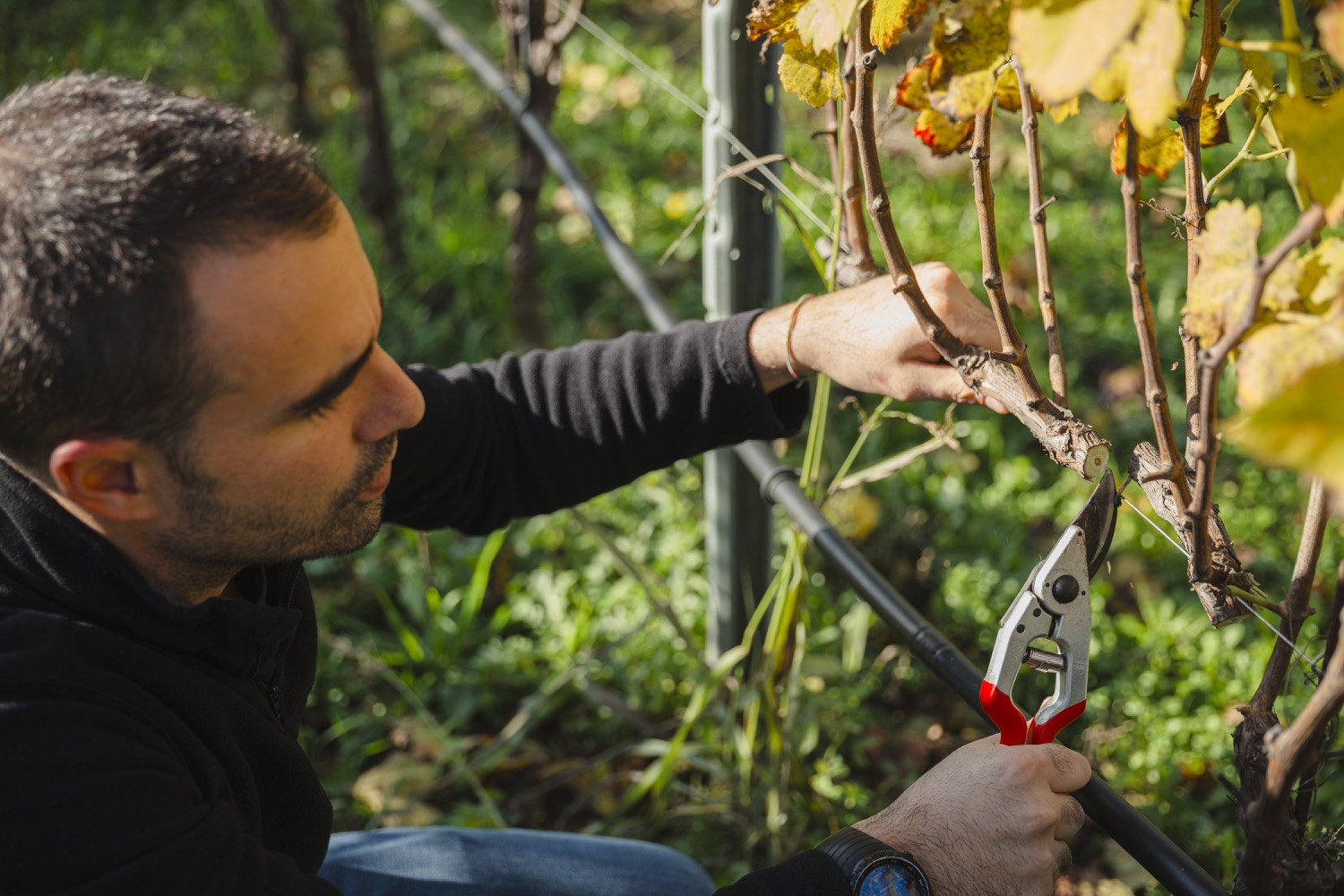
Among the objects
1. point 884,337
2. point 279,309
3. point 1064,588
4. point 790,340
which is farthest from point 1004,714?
point 279,309

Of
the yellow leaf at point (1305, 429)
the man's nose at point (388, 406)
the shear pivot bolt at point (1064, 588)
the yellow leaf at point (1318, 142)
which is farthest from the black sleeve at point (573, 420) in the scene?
the yellow leaf at point (1305, 429)

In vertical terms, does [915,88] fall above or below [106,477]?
above

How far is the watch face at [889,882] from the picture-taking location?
3.44ft

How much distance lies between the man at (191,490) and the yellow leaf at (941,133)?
0.15 m

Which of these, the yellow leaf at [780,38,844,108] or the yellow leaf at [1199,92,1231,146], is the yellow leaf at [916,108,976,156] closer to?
the yellow leaf at [780,38,844,108]

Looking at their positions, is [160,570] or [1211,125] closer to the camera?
[1211,125]

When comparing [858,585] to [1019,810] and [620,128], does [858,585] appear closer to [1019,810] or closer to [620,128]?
[1019,810]

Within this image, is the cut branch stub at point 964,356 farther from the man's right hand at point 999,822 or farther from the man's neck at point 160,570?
the man's neck at point 160,570

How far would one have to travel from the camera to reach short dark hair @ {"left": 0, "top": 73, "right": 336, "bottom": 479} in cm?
92

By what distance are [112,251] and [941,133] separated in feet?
2.53

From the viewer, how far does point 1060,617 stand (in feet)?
3.36

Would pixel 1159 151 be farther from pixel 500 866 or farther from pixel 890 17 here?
pixel 500 866

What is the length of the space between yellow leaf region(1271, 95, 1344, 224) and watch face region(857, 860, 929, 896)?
707mm

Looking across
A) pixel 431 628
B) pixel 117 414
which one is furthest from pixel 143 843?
pixel 431 628
